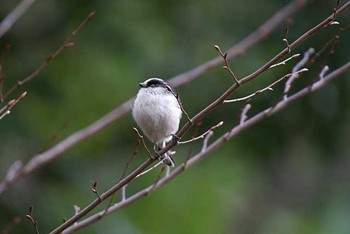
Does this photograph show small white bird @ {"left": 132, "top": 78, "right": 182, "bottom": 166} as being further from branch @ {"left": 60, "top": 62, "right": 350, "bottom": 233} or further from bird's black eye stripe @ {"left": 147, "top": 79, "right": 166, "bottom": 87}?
branch @ {"left": 60, "top": 62, "right": 350, "bottom": 233}

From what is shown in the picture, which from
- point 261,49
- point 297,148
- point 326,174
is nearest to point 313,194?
point 326,174

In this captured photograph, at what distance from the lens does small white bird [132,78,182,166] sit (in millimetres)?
4129

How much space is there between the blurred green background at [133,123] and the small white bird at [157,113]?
255cm

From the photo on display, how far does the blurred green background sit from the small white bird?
2.55 m

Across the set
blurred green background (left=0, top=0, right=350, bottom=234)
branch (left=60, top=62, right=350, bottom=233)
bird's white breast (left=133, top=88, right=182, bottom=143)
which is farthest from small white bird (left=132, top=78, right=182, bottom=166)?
blurred green background (left=0, top=0, right=350, bottom=234)

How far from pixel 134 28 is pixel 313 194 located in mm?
2523

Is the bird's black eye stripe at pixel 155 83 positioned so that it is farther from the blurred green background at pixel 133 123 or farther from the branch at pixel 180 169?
the blurred green background at pixel 133 123

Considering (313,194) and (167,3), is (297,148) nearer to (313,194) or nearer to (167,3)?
(313,194)

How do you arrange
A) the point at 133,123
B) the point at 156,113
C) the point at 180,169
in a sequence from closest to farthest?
the point at 180,169 < the point at 156,113 < the point at 133,123

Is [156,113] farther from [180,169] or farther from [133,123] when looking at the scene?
[133,123]

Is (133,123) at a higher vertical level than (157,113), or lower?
lower

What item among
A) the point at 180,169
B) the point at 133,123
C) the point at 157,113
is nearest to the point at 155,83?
the point at 157,113

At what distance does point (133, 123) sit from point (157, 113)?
3.66 meters

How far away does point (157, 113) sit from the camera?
4.13 meters
